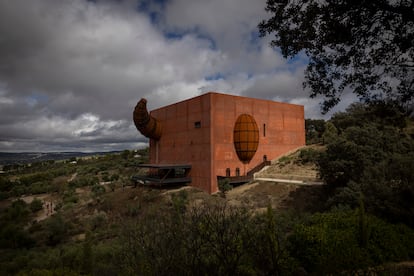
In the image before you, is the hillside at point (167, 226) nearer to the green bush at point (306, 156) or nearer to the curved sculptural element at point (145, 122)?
the green bush at point (306, 156)

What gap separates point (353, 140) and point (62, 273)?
21.3 m

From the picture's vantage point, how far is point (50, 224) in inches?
768

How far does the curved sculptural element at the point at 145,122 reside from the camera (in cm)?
2962

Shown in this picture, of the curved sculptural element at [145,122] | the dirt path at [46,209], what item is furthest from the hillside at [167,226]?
the curved sculptural element at [145,122]

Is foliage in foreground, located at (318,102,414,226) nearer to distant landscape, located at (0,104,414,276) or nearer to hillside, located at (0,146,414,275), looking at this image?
distant landscape, located at (0,104,414,276)

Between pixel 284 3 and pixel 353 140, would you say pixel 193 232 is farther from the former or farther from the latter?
pixel 353 140

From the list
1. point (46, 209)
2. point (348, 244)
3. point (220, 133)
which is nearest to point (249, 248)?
point (348, 244)

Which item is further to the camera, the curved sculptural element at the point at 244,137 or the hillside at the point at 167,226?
the curved sculptural element at the point at 244,137

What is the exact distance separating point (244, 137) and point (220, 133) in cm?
306

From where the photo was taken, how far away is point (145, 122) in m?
31.6

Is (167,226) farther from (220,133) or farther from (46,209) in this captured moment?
(46,209)

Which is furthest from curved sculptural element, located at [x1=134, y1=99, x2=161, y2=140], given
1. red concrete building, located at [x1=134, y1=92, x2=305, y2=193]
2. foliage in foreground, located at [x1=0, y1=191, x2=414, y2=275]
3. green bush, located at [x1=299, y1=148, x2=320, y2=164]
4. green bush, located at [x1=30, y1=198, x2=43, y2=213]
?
foliage in foreground, located at [x1=0, y1=191, x2=414, y2=275]

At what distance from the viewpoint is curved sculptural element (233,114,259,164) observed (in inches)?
1090

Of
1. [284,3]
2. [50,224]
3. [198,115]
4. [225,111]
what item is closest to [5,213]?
[50,224]
